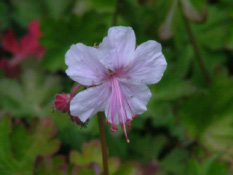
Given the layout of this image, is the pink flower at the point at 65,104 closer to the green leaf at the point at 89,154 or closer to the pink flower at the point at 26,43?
the green leaf at the point at 89,154

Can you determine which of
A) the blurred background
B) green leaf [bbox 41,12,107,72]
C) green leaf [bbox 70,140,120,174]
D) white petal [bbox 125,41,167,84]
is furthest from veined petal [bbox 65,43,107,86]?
green leaf [bbox 41,12,107,72]

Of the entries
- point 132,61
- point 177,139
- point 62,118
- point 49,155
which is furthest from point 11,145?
point 177,139

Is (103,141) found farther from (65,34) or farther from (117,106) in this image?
(65,34)

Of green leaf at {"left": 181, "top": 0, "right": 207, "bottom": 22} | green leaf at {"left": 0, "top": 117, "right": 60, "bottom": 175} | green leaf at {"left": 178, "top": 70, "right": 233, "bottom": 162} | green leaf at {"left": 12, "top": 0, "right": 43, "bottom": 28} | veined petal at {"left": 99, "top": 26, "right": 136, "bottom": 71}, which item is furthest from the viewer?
green leaf at {"left": 12, "top": 0, "right": 43, "bottom": 28}

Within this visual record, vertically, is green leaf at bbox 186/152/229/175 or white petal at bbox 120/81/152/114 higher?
white petal at bbox 120/81/152/114

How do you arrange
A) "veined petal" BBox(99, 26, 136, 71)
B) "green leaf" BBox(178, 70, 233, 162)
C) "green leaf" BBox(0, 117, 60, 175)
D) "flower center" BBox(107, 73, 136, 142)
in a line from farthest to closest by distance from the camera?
"green leaf" BBox(178, 70, 233, 162) → "green leaf" BBox(0, 117, 60, 175) → "flower center" BBox(107, 73, 136, 142) → "veined petal" BBox(99, 26, 136, 71)

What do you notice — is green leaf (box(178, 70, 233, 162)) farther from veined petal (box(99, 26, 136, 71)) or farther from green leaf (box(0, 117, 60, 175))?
veined petal (box(99, 26, 136, 71))

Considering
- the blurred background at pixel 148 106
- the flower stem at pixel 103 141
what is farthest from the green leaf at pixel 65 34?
the flower stem at pixel 103 141

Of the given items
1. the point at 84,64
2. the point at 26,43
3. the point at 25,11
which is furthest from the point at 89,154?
the point at 25,11

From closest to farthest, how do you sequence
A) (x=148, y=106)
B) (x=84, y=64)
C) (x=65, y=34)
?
(x=84, y=64) → (x=148, y=106) → (x=65, y=34)
